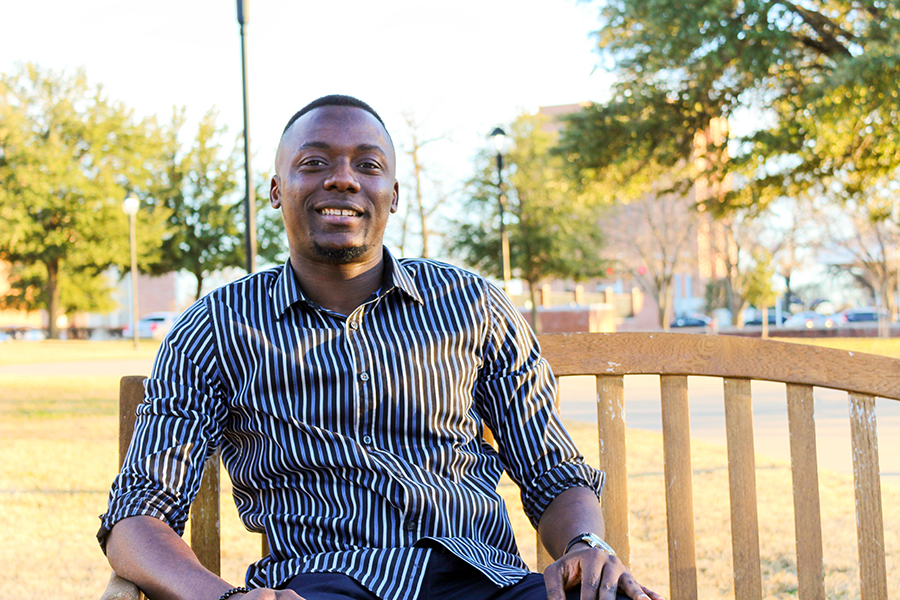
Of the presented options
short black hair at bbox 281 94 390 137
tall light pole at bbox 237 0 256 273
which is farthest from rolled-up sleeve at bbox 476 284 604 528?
tall light pole at bbox 237 0 256 273

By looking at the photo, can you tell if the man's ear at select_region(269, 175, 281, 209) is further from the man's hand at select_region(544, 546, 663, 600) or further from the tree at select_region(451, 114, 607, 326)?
the tree at select_region(451, 114, 607, 326)

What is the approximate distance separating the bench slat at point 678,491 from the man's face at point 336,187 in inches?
36.0

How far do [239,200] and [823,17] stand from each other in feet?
89.8

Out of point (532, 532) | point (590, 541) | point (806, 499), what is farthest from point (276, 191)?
point (532, 532)

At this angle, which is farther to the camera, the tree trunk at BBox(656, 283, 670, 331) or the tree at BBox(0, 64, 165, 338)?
the tree trunk at BBox(656, 283, 670, 331)

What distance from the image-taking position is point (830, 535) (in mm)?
4754

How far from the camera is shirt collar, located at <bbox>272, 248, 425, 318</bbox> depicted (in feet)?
7.19

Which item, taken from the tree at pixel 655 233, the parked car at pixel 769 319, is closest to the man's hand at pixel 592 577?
the tree at pixel 655 233

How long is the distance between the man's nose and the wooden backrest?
68 centimetres

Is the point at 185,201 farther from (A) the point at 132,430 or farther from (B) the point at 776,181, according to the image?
(A) the point at 132,430

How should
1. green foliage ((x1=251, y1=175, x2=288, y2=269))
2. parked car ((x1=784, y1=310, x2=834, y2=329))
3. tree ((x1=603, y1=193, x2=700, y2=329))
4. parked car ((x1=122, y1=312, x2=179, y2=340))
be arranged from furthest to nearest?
parked car ((x1=784, y1=310, x2=834, y2=329)), parked car ((x1=122, y1=312, x2=179, y2=340)), tree ((x1=603, y1=193, x2=700, y2=329)), green foliage ((x1=251, y1=175, x2=288, y2=269))

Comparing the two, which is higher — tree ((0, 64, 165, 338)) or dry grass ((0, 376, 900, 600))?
tree ((0, 64, 165, 338))

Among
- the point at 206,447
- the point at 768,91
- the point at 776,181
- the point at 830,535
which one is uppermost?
the point at 768,91

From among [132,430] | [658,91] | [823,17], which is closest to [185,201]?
[658,91]
